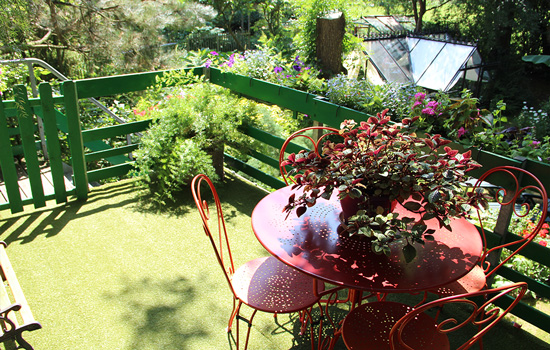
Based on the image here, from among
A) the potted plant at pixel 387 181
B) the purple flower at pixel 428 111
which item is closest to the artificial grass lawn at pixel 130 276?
the potted plant at pixel 387 181

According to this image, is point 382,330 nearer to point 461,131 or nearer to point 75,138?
point 461,131

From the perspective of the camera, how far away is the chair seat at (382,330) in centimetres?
196

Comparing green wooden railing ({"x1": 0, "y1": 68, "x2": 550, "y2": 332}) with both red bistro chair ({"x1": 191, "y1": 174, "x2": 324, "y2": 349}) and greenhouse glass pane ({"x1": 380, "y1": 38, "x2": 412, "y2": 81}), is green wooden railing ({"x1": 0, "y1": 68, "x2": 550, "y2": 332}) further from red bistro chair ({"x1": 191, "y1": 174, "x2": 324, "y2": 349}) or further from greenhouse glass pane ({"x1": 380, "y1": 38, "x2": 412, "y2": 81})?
greenhouse glass pane ({"x1": 380, "y1": 38, "x2": 412, "y2": 81})

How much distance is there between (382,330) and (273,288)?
0.59m

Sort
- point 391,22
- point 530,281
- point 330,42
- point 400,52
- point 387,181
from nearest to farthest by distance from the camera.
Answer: point 387,181 < point 530,281 < point 330,42 < point 400,52 < point 391,22

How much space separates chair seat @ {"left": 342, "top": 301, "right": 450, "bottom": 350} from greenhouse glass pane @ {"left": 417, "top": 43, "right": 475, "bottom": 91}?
8563mm

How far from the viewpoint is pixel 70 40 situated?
7738 millimetres

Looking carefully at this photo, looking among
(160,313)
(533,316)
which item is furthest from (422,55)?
(160,313)

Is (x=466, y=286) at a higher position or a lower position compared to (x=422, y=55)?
lower

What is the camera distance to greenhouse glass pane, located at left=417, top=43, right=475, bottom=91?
32.4 ft

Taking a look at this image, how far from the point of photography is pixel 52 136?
12.2 feet

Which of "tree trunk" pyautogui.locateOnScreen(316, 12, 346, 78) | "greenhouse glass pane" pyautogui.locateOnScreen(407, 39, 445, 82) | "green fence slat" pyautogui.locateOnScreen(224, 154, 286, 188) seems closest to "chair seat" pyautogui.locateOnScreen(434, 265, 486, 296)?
"green fence slat" pyautogui.locateOnScreen(224, 154, 286, 188)

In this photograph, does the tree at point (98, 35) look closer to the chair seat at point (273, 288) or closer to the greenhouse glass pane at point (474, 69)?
the chair seat at point (273, 288)

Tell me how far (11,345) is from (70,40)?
6.54 metres
